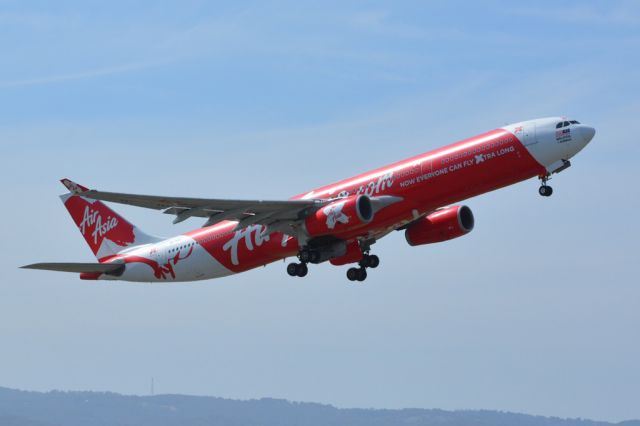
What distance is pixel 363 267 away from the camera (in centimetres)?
5972

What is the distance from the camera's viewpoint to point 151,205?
166 ft

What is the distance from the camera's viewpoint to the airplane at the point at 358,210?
49.9m

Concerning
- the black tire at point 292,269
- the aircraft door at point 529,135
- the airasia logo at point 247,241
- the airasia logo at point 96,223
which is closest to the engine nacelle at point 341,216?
the airasia logo at point 247,241

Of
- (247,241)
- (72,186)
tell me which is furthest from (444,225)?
(72,186)

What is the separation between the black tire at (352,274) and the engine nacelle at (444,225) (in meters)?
4.36

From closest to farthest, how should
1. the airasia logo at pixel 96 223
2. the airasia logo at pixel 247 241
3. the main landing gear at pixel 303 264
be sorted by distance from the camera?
the main landing gear at pixel 303 264
the airasia logo at pixel 247 241
the airasia logo at pixel 96 223

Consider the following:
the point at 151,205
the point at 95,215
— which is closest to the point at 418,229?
the point at 151,205

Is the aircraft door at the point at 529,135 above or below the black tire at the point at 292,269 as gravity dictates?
above

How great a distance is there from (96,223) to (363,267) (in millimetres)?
17311

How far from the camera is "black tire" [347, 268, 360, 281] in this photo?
59781 mm

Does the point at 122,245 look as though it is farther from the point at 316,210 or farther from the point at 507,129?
the point at 507,129

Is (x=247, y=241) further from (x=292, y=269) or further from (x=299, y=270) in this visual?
(x=299, y=270)

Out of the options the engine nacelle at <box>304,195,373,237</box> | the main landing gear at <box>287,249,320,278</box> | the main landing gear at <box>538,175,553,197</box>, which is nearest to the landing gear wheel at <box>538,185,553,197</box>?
the main landing gear at <box>538,175,553,197</box>

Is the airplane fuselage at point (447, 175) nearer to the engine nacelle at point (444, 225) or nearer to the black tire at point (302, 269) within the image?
the black tire at point (302, 269)
